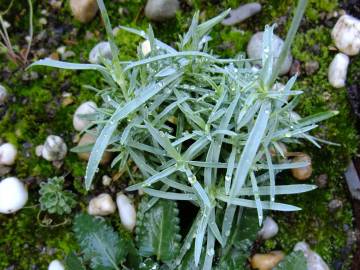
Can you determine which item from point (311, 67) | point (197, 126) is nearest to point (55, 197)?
point (197, 126)

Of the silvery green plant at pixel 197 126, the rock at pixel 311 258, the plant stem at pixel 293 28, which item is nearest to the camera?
the plant stem at pixel 293 28

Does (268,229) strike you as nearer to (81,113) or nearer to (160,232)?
(160,232)

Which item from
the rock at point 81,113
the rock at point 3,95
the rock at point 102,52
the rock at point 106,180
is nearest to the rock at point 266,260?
the rock at point 106,180

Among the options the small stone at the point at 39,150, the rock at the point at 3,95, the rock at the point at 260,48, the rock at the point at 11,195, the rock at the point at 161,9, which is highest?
the rock at the point at 161,9

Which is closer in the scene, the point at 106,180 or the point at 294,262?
the point at 294,262

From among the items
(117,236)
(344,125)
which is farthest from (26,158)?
(344,125)

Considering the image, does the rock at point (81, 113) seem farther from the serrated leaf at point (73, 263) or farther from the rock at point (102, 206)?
the serrated leaf at point (73, 263)
